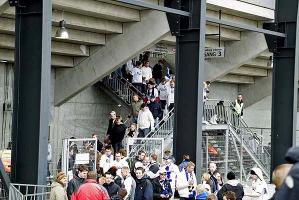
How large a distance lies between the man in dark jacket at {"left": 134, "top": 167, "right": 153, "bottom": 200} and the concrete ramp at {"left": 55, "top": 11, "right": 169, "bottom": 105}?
989cm

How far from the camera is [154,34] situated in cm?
2255

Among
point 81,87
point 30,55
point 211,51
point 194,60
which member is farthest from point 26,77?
point 81,87

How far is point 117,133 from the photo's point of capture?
20672 mm

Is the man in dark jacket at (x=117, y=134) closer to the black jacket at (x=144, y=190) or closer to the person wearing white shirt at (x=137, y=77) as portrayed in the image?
the person wearing white shirt at (x=137, y=77)

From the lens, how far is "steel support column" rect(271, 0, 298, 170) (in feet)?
68.5

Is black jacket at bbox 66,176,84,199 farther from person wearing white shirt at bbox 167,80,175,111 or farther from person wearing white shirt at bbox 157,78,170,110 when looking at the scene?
person wearing white shirt at bbox 157,78,170,110

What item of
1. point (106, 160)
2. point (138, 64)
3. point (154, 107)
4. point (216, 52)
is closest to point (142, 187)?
point (106, 160)

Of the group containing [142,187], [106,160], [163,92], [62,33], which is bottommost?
[142,187]

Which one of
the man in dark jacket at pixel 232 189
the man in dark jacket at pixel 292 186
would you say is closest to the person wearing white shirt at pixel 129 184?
the man in dark jacket at pixel 232 189

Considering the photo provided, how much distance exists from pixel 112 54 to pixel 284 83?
6.18 meters

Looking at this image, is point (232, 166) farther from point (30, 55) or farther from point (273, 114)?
point (30, 55)

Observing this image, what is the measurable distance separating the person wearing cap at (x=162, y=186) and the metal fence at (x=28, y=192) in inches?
107

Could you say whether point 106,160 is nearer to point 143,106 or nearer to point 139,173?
point 139,173

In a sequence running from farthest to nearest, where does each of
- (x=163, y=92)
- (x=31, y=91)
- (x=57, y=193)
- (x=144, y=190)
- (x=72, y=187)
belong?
1. (x=163, y=92)
2. (x=144, y=190)
3. (x=72, y=187)
4. (x=31, y=91)
5. (x=57, y=193)
